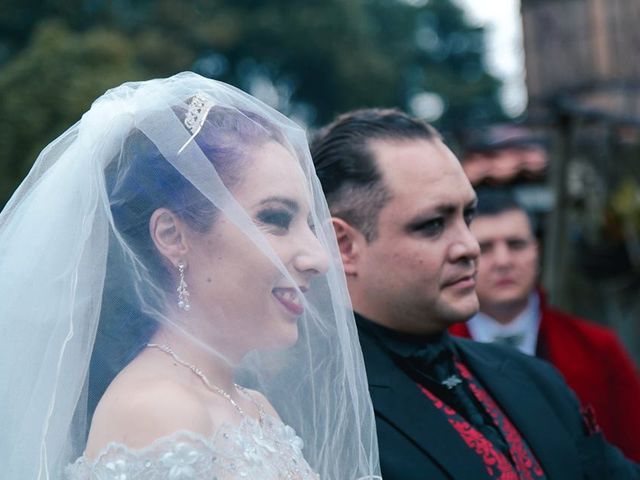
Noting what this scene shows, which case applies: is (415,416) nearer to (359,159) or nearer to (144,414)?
(359,159)

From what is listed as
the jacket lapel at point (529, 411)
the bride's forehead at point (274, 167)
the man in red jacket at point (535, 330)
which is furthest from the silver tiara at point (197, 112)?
the man in red jacket at point (535, 330)

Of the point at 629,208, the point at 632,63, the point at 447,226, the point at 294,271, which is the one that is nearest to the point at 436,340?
the point at 447,226

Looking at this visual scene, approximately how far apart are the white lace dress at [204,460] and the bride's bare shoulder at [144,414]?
0.02 metres

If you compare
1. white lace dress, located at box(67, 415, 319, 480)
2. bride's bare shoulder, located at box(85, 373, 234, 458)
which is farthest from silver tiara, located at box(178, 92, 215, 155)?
white lace dress, located at box(67, 415, 319, 480)

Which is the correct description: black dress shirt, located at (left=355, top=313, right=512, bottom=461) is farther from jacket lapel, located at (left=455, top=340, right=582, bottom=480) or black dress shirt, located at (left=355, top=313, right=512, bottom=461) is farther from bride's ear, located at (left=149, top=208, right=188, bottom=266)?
bride's ear, located at (left=149, top=208, right=188, bottom=266)

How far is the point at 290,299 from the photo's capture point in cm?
206

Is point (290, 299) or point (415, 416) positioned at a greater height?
point (290, 299)

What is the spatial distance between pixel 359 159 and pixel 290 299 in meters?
0.85

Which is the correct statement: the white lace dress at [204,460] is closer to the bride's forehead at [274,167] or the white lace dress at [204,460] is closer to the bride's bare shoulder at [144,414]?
the bride's bare shoulder at [144,414]

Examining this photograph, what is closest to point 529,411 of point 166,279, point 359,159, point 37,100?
point 359,159

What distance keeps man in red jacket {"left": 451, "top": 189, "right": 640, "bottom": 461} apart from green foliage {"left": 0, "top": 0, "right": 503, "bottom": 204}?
3291 millimetres

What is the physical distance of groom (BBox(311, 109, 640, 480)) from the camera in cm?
255

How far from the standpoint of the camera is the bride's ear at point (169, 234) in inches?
78.1

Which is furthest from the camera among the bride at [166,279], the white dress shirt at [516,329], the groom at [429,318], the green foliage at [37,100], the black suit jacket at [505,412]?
the green foliage at [37,100]
